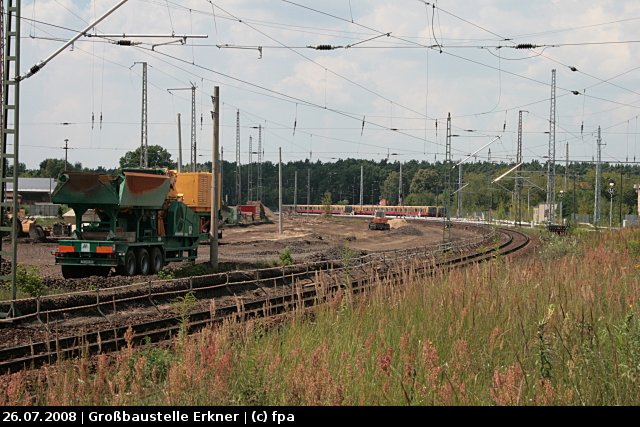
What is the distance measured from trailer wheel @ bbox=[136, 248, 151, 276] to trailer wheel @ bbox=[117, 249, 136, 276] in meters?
0.40

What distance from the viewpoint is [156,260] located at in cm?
2947

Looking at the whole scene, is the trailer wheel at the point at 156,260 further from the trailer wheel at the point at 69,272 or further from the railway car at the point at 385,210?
the railway car at the point at 385,210

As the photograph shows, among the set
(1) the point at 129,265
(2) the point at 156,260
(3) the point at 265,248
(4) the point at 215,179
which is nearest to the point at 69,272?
(1) the point at 129,265

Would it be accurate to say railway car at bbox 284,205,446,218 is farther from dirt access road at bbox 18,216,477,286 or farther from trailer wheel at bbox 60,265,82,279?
trailer wheel at bbox 60,265,82,279

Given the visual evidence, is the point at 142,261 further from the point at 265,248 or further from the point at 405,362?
the point at 405,362

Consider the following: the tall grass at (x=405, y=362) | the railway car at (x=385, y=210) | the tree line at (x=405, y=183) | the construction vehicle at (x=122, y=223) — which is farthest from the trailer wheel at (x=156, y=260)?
the railway car at (x=385, y=210)

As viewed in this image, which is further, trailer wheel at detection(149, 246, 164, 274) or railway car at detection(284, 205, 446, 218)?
railway car at detection(284, 205, 446, 218)

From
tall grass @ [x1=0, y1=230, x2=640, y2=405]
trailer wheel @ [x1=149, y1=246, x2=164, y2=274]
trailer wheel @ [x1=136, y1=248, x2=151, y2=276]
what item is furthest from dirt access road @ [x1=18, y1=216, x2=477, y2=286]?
tall grass @ [x1=0, y1=230, x2=640, y2=405]

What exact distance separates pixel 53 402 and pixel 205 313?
11480mm

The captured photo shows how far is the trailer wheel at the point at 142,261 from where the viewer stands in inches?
1116

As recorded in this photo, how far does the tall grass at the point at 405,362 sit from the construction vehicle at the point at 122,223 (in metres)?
15.1

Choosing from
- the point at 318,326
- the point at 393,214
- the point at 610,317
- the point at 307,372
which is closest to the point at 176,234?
the point at 318,326

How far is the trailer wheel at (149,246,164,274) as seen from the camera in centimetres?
2923
